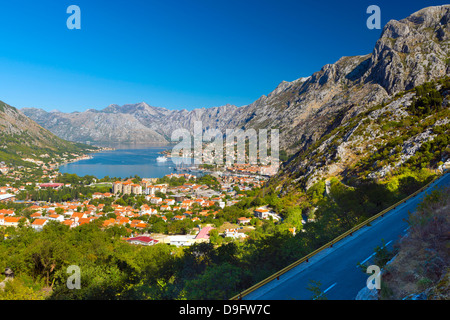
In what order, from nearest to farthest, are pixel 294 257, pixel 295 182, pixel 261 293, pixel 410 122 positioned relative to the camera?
pixel 261 293 → pixel 294 257 → pixel 410 122 → pixel 295 182

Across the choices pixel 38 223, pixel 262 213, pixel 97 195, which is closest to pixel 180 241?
pixel 262 213

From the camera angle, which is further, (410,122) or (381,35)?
(381,35)

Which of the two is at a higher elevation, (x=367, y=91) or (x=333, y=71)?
(x=333, y=71)

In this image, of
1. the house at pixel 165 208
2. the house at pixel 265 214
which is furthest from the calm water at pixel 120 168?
the house at pixel 265 214

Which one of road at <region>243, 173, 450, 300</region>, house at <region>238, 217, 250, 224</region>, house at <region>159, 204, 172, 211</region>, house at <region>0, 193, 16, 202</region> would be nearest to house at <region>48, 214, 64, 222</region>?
house at <region>159, 204, 172, 211</region>

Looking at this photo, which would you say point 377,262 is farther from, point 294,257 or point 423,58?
point 423,58

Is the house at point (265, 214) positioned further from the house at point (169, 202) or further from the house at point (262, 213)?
the house at point (169, 202)
